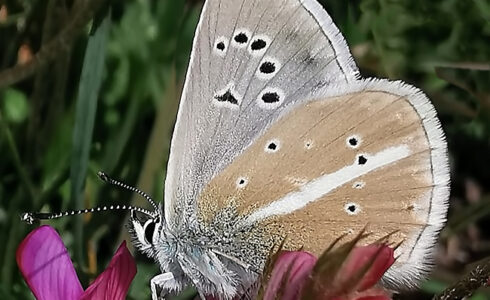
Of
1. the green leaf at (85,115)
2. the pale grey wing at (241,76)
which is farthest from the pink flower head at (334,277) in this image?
the green leaf at (85,115)

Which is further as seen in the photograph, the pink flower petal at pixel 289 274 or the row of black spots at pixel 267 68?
the row of black spots at pixel 267 68

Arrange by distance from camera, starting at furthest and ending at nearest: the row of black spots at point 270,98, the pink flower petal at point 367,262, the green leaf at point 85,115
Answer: the green leaf at point 85,115, the row of black spots at point 270,98, the pink flower petal at point 367,262

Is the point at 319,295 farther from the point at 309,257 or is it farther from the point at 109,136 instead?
the point at 109,136

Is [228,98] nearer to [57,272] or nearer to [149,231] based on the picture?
[149,231]

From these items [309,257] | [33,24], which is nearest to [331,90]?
[309,257]

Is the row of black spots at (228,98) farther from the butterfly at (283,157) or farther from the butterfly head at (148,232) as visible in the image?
the butterfly head at (148,232)

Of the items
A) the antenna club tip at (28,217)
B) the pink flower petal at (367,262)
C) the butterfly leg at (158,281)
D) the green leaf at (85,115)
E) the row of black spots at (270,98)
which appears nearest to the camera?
the pink flower petal at (367,262)

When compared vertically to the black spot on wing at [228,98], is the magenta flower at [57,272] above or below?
below
